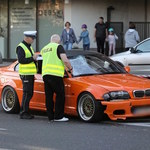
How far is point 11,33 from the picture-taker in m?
22.2

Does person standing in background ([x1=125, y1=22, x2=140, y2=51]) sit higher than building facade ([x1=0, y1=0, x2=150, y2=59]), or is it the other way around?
building facade ([x1=0, y1=0, x2=150, y2=59])

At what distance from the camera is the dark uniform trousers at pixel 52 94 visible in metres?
9.24

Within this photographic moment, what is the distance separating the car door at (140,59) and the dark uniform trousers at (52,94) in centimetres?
527

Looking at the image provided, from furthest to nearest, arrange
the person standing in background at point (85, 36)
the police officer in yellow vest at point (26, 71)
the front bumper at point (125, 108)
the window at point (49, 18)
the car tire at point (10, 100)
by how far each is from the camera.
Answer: the window at point (49, 18), the person standing in background at point (85, 36), the car tire at point (10, 100), the police officer in yellow vest at point (26, 71), the front bumper at point (125, 108)

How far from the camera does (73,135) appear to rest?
26.4ft

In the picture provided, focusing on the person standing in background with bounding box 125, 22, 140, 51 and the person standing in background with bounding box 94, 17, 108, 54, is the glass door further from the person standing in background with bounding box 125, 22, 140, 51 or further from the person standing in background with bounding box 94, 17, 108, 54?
the person standing in background with bounding box 125, 22, 140, 51

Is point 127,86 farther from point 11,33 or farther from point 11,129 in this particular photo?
point 11,33

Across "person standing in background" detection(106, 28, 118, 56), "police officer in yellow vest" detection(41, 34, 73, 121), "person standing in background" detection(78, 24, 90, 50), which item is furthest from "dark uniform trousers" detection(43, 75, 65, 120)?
"person standing in background" detection(106, 28, 118, 56)

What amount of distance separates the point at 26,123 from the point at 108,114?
170cm

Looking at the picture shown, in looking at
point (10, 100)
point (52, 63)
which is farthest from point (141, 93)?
point (10, 100)

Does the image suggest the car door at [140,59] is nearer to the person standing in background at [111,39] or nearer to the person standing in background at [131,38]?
the person standing in background at [131,38]

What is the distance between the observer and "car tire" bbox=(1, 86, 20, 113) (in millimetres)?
10516

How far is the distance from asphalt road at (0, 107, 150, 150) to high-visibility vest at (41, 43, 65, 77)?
100cm

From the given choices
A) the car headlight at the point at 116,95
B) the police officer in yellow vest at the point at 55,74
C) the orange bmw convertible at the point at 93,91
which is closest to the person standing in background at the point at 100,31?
the orange bmw convertible at the point at 93,91
